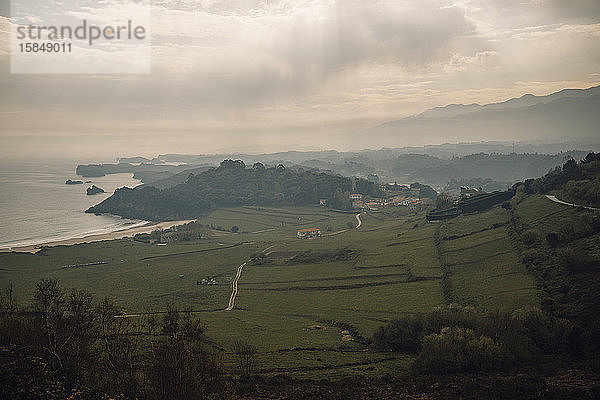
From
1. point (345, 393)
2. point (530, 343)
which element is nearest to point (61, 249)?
point (345, 393)

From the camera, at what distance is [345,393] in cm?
3188

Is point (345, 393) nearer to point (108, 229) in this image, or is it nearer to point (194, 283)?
point (194, 283)

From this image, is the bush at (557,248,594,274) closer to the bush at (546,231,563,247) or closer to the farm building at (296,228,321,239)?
the bush at (546,231,563,247)

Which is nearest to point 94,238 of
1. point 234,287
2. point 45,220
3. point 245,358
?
point 45,220

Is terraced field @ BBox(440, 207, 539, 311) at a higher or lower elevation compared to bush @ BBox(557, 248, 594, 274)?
lower

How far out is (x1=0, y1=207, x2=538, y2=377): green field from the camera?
46.4 metres

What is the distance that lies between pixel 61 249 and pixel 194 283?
151 ft

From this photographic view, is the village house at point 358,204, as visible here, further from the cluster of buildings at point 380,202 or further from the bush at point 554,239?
the bush at point 554,239

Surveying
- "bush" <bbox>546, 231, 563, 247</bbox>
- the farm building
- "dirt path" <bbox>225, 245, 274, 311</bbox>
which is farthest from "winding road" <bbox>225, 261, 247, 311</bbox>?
"bush" <bbox>546, 231, 563, 247</bbox>

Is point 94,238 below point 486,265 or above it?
below

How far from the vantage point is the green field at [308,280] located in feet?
152

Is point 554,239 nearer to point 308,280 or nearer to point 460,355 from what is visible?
point 460,355

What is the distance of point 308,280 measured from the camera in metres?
74.8

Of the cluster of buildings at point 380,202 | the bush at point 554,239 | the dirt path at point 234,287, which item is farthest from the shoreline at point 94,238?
the bush at point 554,239
